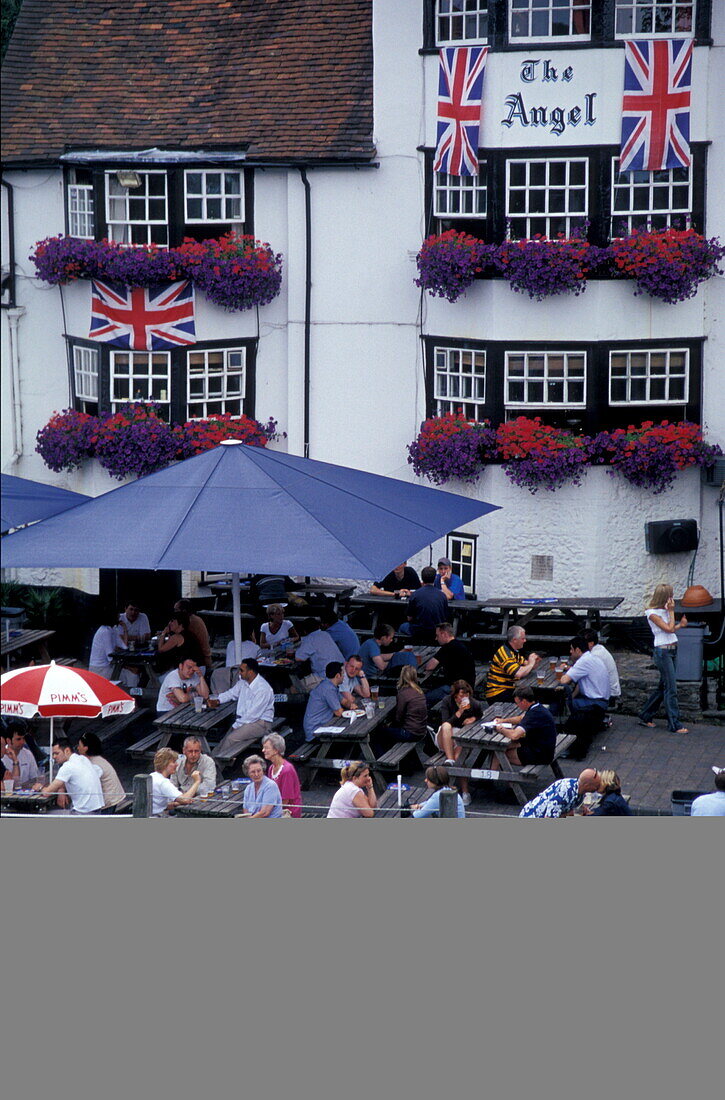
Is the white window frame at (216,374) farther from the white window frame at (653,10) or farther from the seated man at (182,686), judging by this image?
the white window frame at (653,10)

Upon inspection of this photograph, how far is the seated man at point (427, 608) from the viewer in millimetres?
14984

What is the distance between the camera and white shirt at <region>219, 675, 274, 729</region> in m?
13.8

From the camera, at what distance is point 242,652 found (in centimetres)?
1464

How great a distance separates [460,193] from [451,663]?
12.5 ft

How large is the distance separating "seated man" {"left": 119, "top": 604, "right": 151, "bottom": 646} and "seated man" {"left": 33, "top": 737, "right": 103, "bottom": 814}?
2.23 meters

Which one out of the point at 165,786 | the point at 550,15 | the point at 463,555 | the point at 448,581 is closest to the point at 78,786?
the point at 165,786

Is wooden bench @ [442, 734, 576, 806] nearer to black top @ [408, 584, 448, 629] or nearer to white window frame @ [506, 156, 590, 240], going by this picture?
black top @ [408, 584, 448, 629]

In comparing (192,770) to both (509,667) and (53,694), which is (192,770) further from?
(509,667)

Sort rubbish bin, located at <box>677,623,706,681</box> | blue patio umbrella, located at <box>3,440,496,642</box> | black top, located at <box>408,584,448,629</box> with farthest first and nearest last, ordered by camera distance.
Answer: black top, located at <box>408,584,448,629</box> → rubbish bin, located at <box>677,623,706,681</box> → blue patio umbrella, located at <box>3,440,496,642</box>

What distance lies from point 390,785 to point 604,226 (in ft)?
16.3

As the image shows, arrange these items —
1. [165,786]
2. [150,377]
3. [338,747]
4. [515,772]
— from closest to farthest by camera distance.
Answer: [165,786] → [515,772] → [338,747] → [150,377]

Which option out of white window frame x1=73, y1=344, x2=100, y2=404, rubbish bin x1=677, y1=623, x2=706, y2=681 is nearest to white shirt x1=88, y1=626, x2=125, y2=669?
white window frame x1=73, y1=344, x2=100, y2=404

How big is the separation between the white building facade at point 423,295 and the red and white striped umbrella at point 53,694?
6.10 feet

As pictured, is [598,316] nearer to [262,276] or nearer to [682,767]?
[262,276]
